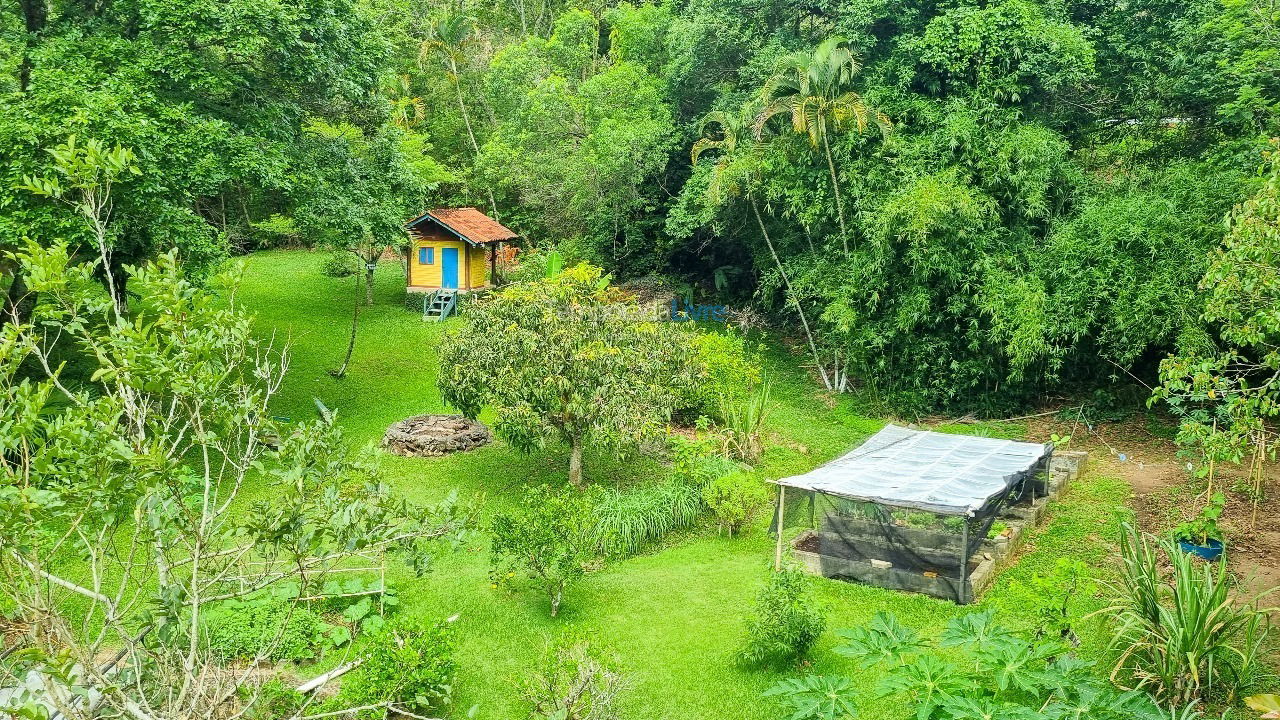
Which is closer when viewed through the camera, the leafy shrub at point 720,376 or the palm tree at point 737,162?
the leafy shrub at point 720,376

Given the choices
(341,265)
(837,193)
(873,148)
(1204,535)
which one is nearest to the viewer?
(1204,535)

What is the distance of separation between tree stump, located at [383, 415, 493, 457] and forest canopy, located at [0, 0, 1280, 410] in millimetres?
3482

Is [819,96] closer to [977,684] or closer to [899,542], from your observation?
[899,542]

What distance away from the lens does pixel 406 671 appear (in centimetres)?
715

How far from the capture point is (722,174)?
17438mm

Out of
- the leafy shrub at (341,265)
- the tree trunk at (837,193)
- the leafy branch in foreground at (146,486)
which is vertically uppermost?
the tree trunk at (837,193)

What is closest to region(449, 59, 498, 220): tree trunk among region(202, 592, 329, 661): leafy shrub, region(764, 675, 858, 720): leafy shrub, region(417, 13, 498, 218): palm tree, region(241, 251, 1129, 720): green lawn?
region(417, 13, 498, 218): palm tree

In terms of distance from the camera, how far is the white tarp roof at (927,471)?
944cm

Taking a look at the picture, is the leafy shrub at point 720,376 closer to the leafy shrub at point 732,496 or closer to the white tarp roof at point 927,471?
the leafy shrub at point 732,496

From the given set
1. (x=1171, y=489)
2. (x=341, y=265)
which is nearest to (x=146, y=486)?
(x=1171, y=489)

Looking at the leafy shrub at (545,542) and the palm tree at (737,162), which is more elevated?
the palm tree at (737,162)

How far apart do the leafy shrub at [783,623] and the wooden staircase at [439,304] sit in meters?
16.2

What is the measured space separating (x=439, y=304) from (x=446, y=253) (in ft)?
5.69

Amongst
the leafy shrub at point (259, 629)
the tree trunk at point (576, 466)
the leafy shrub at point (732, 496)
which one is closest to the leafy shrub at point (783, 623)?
the leafy shrub at point (732, 496)
